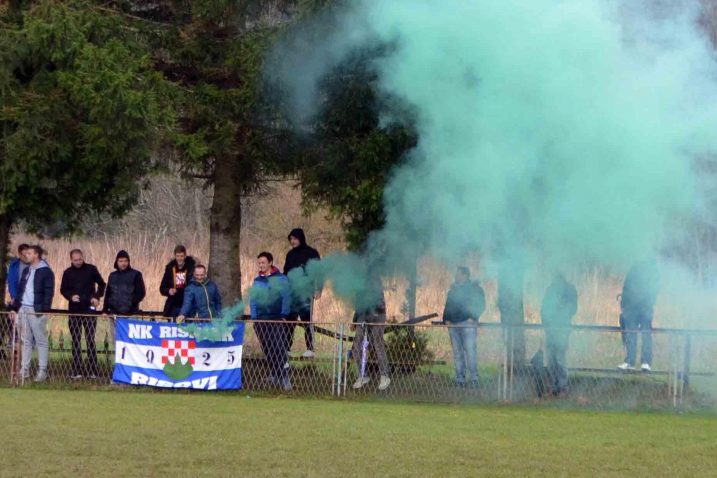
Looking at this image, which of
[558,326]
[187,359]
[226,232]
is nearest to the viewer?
[558,326]

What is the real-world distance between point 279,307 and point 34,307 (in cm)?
399

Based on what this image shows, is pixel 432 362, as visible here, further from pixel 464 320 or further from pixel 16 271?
pixel 16 271

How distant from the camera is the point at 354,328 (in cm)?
1848

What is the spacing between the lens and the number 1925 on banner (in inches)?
719

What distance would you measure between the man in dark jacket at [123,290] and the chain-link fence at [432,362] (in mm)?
555

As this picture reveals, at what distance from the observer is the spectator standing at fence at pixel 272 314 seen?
18.3 m

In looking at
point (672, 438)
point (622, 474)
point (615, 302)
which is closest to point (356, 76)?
point (615, 302)

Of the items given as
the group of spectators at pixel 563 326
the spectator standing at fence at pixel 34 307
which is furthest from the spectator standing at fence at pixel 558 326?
the spectator standing at fence at pixel 34 307

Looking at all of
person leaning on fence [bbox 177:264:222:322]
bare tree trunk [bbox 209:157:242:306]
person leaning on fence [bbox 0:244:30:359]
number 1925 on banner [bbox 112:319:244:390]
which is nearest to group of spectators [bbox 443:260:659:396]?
number 1925 on banner [bbox 112:319:244:390]

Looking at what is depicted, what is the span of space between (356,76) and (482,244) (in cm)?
341

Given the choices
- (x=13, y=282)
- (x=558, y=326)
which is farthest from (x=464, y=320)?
(x=13, y=282)

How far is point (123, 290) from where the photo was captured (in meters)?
20.1

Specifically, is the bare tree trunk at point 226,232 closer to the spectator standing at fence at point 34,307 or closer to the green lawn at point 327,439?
the spectator standing at fence at point 34,307

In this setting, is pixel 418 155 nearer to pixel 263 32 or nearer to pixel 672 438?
pixel 263 32
